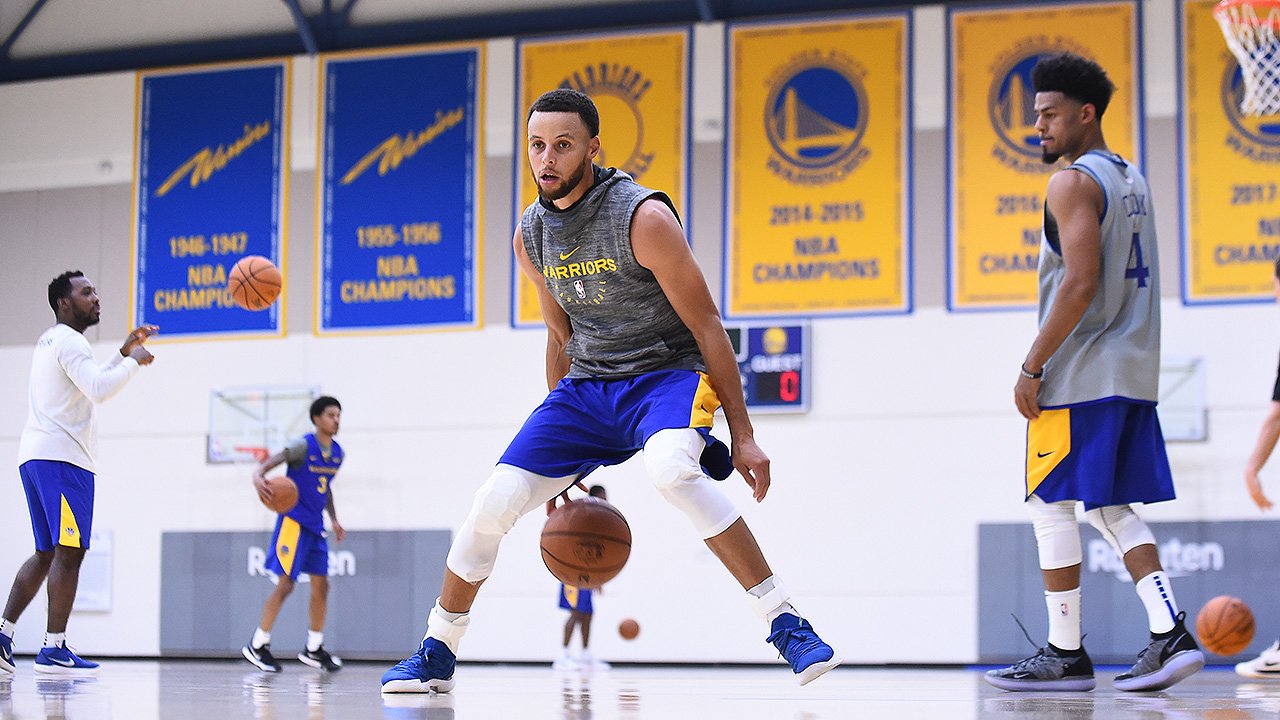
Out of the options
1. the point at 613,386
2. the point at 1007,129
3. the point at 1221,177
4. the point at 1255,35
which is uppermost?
A: the point at 1255,35

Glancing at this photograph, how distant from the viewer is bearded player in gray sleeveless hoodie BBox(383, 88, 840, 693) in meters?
3.81

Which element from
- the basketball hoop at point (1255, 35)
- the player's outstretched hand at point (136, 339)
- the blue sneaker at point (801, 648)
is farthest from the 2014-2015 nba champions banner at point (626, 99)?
the blue sneaker at point (801, 648)

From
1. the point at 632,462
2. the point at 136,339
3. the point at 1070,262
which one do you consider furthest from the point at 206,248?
the point at 1070,262

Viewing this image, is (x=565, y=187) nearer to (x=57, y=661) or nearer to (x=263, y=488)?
(x=57, y=661)

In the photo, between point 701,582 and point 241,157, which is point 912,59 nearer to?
point 701,582

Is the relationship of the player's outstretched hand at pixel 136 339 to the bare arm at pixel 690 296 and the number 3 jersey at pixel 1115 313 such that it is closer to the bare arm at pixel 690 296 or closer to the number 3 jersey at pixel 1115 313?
the bare arm at pixel 690 296

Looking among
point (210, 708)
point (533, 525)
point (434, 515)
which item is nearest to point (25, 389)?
point (434, 515)

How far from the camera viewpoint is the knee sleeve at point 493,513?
3891mm

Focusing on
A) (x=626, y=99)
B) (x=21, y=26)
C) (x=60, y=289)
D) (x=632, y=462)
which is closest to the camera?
(x=60, y=289)

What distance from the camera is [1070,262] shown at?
4.60 meters

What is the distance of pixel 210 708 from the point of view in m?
3.63

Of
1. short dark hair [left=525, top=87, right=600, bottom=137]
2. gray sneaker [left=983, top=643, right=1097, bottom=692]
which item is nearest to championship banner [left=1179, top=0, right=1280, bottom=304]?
gray sneaker [left=983, top=643, right=1097, bottom=692]

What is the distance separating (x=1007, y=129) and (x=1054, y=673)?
564 centimetres

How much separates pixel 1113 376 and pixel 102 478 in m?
8.56
